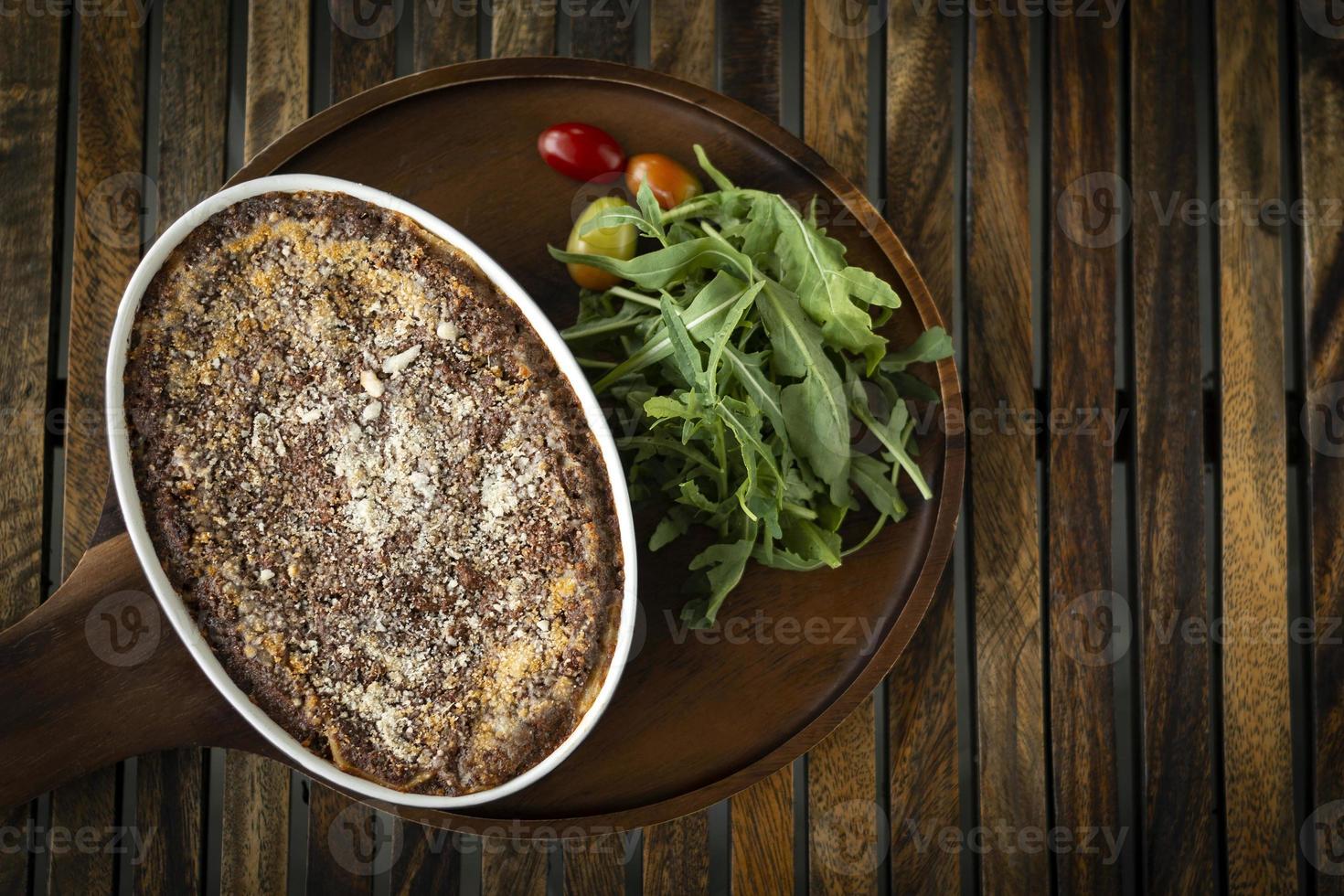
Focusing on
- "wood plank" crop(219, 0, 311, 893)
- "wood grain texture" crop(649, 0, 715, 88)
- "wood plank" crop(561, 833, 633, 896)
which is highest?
"wood grain texture" crop(649, 0, 715, 88)

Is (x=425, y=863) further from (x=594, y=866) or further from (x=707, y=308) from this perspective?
(x=707, y=308)

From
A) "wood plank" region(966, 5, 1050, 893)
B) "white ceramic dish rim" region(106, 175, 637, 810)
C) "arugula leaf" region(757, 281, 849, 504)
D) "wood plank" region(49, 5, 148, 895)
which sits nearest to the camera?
"white ceramic dish rim" region(106, 175, 637, 810)

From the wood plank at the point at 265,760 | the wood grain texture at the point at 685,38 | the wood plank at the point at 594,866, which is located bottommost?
the wood plank at the point at 594,866

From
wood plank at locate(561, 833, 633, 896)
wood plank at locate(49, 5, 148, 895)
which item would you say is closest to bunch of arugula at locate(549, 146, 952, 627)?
wood plank at locate(561, 833, 633, 896)

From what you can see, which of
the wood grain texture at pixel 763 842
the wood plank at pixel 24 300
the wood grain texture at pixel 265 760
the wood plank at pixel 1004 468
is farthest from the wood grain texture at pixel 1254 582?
A: the wood plank at pixel 24 300

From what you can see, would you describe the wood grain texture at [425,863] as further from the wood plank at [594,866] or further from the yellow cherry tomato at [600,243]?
the yellow cherry tomato at [600,243]

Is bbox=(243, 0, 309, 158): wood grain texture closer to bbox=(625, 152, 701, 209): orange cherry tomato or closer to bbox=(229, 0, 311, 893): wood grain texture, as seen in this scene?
bbox=(229, 0, 311, 893): wood grain texture
